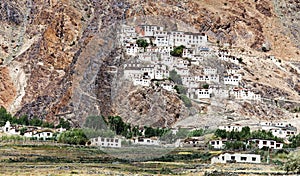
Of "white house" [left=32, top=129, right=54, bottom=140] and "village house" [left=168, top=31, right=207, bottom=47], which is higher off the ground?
"village house" [left=168, top=31, right=207, bottom=47]

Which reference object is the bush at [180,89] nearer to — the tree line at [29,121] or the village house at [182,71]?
the village house at [182,71]

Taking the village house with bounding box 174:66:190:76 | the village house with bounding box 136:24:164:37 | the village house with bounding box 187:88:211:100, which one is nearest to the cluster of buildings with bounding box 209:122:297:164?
the village house with bounding box 187:88:211:100

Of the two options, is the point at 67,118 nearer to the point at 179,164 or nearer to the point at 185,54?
the point at 185,54

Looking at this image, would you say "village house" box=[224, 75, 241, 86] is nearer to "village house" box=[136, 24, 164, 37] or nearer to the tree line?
"village house" box=[136, 24, 164, 37]

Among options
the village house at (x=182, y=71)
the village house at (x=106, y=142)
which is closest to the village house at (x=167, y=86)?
the village house at (x=182, y=71)

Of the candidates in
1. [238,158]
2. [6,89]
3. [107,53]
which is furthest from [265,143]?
[6,89]

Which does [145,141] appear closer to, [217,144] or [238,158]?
[217,144]

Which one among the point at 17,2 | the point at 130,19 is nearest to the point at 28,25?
the point at 17,2
